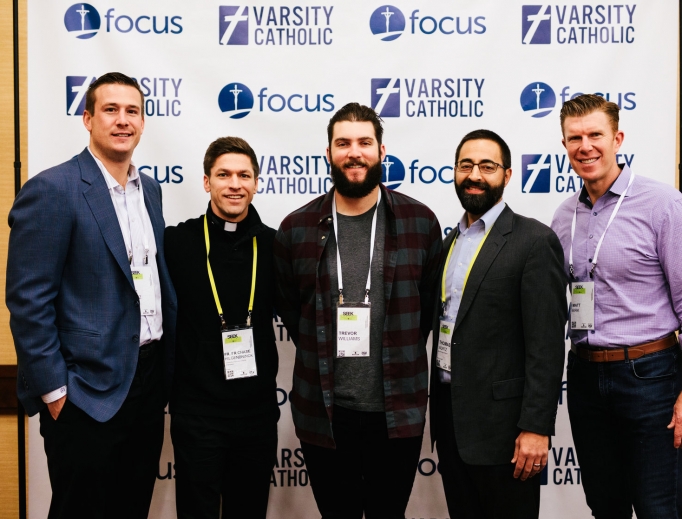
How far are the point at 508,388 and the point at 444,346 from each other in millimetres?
268

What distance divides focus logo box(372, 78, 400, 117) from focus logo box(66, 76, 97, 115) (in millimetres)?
1478

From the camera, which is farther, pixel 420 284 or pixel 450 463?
pixel 420 284

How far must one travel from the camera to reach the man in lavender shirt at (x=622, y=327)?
1971 millimetres

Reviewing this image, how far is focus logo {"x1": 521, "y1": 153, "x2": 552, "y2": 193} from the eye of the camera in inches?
113

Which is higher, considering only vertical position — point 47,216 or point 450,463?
point 47,216

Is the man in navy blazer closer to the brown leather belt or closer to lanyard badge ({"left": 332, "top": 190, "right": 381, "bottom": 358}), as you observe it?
lanyard badge ({"left": 332, "top": 190, "right": 381, "bottom": 358})

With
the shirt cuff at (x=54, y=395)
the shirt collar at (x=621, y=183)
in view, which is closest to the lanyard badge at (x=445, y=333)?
the shirt collar at (x=621, y=183)

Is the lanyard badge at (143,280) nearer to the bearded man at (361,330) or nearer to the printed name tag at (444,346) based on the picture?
the bearded man at (361,330)

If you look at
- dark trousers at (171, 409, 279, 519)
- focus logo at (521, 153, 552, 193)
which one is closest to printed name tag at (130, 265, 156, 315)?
dark trousers at (171, 409, 279, 519)

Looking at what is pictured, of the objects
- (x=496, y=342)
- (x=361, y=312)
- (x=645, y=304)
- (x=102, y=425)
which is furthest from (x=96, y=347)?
(x=645, y=304)

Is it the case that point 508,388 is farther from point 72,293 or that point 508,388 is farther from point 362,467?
point 72,293

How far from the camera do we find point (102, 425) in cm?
195

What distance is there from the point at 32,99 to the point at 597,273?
2.83 metres

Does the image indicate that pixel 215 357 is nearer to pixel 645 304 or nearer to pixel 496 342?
pixel 496 342
